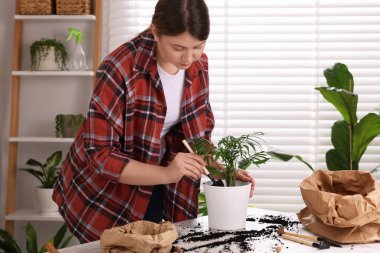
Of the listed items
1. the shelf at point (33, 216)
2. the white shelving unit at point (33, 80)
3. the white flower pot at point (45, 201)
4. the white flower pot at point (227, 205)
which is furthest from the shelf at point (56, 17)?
the white flower pot at point (227, 205)

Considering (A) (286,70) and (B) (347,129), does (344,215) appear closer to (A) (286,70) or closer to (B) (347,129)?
(B) (347,129)

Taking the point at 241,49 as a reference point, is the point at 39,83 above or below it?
below

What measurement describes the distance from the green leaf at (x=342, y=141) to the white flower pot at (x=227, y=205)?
1.57 meters

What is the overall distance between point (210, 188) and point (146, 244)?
0.40 meters

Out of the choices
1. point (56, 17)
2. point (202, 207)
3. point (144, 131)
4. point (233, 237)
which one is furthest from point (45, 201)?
point (233, 237)

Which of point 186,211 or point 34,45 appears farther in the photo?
point 34,45

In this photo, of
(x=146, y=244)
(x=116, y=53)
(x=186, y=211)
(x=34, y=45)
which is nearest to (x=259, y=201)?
(x=186, y=211)

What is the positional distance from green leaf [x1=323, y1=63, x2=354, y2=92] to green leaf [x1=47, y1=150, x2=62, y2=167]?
1.61m

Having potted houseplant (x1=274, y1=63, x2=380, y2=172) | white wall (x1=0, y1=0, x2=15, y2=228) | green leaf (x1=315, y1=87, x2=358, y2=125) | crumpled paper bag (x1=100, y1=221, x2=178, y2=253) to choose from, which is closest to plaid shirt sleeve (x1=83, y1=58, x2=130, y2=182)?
crumpled paper bag (x1=100, y1=221, x2=178, y2=253)

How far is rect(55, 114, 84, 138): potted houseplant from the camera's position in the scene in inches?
130

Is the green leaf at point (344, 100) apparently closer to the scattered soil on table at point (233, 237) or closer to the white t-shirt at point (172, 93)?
the white t-shirt at point (172, 93)

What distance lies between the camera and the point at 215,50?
11.3 ft

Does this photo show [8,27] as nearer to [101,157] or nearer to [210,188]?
[101,157]

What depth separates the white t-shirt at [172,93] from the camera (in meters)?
1.90
